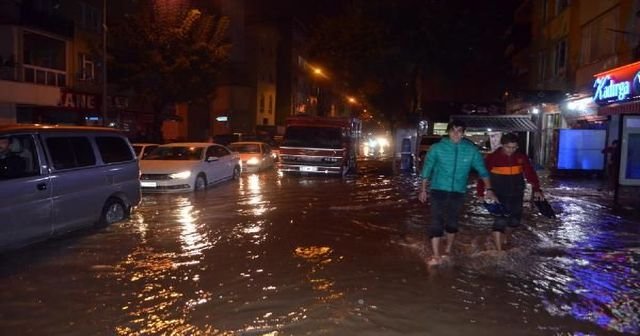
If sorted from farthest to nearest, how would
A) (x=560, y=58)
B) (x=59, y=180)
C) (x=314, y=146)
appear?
(x=560, y=58) < (x=314, y=146) < (x=59, y=180)

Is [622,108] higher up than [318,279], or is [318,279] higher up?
[622,108]

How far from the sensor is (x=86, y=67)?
30.2 meters

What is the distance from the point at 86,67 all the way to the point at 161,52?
524 centimetres

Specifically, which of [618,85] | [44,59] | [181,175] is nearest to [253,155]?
[181,175]

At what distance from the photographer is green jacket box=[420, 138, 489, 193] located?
733 centimetres

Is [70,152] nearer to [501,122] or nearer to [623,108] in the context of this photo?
[623,108]

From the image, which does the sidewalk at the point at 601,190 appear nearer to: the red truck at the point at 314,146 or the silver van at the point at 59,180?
the red truck at the point at 314,146

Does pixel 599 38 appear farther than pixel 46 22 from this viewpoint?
No

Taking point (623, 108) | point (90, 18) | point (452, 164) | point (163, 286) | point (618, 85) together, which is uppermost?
point (90, 18)

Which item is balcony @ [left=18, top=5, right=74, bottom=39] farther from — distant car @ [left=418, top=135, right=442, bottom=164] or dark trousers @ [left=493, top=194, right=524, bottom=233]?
dark trousers @ [left=493, top=194, right=524, bottom=233]

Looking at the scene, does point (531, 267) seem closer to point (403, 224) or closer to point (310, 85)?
point (403, 224)

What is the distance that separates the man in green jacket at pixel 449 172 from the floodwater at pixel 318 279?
713mm

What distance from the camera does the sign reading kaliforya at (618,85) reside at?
1330cm

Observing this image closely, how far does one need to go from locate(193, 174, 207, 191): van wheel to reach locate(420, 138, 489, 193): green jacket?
9532 mm
